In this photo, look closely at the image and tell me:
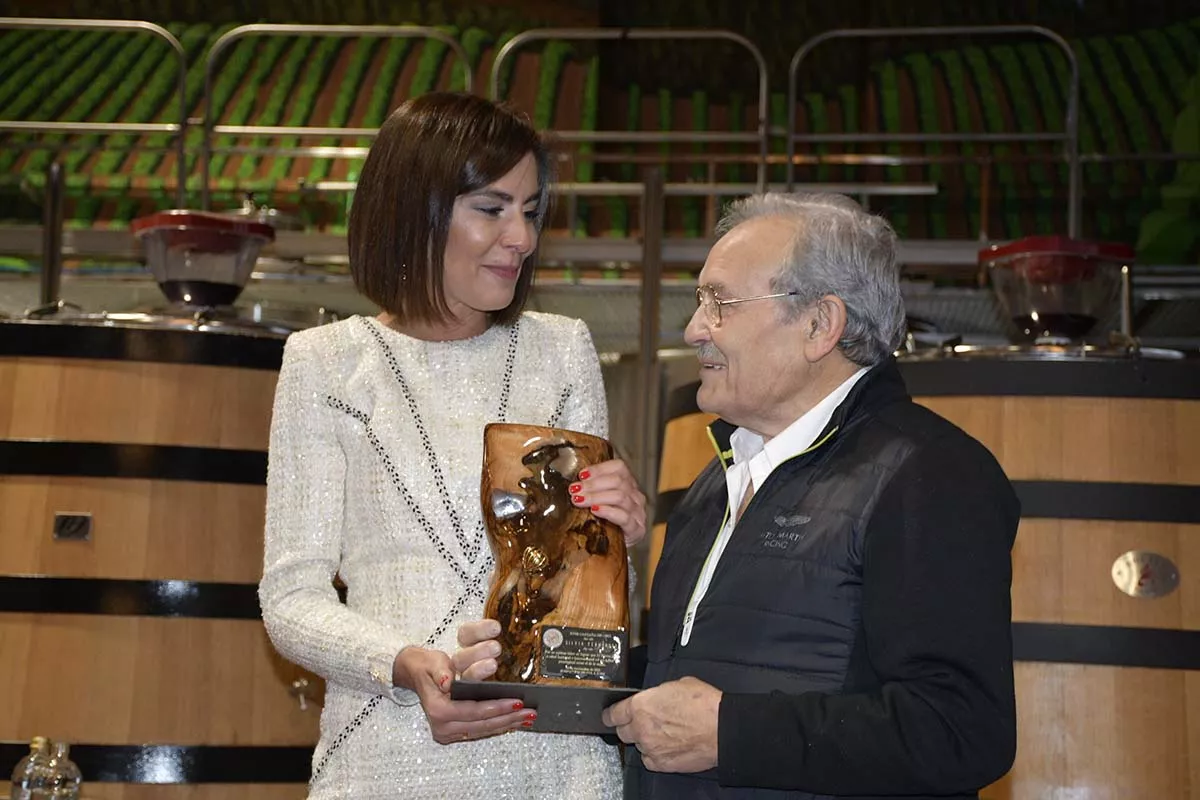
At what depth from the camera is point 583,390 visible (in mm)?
→ 2453

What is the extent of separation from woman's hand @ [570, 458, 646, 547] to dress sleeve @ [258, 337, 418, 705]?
0.33 m

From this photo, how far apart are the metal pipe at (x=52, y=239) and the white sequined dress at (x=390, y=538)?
3512mm

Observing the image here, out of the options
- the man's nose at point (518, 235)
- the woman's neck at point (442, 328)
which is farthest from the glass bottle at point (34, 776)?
the man's nose at point (518, 235)

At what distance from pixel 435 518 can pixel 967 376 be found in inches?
76.5

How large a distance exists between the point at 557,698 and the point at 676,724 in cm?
16

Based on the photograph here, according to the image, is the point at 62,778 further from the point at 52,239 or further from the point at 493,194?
the point at 52,239

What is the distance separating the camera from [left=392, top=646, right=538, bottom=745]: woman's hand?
1.99 m

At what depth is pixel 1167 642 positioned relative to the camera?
357 centimetres

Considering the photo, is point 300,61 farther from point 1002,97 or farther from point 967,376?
point 967,376

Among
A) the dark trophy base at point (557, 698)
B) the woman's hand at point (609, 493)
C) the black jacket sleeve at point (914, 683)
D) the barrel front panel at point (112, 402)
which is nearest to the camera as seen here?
the black jacket sleeve at point (914, 683)

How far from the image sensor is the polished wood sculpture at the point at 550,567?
2029 mm

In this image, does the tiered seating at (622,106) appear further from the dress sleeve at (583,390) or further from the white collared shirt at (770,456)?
the white collared shirt at (770,456)

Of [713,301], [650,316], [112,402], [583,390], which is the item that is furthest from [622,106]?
[713,301]

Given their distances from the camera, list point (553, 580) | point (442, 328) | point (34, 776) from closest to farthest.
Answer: point (553, 580) < point (442, 328) < point (34, 776)
